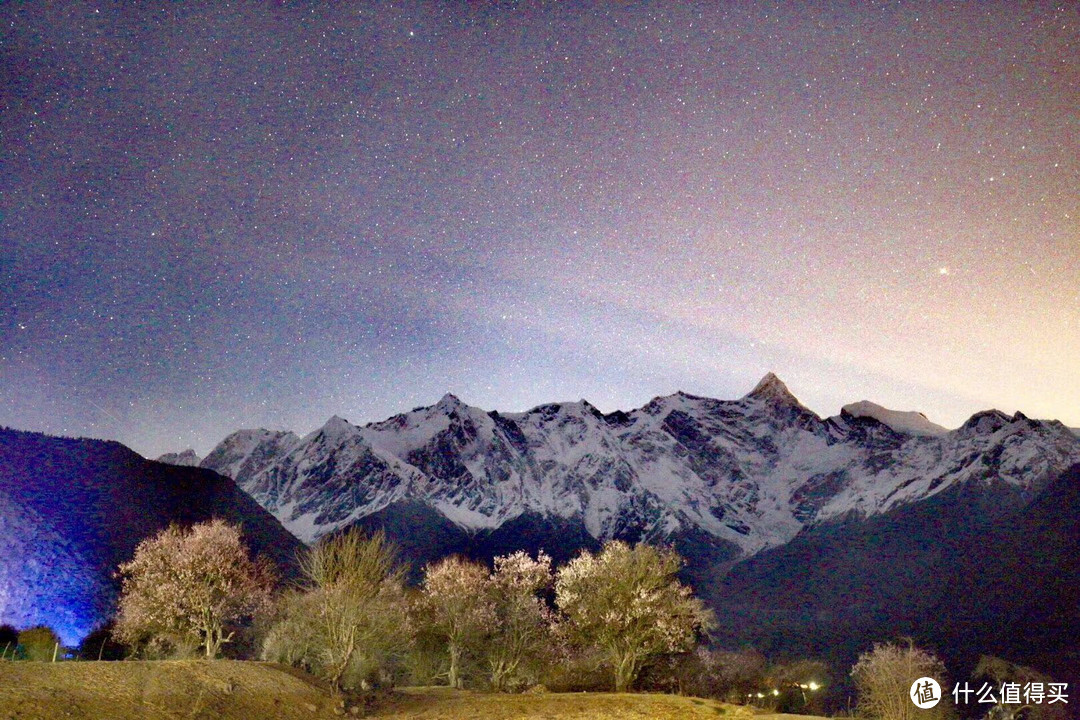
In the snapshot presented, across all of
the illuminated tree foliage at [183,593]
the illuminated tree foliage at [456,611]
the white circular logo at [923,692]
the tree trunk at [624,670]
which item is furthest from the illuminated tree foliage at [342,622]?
the white circular logo at [923,692]

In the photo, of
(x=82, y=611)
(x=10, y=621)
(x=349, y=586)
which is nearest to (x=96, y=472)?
(x=82, y=611)

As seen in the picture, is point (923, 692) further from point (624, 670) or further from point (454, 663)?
point (454, 663)

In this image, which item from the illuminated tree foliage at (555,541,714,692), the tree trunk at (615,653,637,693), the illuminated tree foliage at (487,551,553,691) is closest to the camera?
the illuminated tree foliage at (555,541,714,692)

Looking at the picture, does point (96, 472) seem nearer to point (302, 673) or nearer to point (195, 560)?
point (195, 560)

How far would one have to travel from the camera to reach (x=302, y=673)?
1515 inches

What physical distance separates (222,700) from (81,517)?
3830 inches

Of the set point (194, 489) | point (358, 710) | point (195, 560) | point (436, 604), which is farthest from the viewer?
point (194, 489)

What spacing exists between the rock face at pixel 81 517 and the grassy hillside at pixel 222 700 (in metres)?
57.1

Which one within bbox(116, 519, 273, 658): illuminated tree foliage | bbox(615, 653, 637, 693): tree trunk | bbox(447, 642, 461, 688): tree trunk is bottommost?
bbox(447, 642, 461, 688): tree trunk

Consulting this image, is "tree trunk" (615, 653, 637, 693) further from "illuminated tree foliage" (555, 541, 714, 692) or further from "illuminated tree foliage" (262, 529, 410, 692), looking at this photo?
"illuminated tree foliage" (262, 529, 410, 692)

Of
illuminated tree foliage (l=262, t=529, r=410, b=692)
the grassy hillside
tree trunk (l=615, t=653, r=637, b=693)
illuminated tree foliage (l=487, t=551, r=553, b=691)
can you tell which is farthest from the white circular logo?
illuminated tree foliage (l=487, t=551, r=553, b=691)

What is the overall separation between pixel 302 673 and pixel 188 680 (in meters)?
9.83

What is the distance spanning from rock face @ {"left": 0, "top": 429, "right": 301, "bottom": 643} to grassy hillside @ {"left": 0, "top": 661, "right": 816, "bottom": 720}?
187 ft

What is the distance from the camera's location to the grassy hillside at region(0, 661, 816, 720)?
24234 mm
